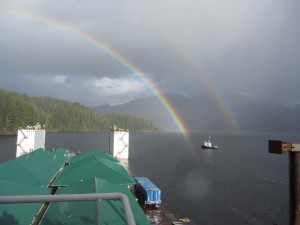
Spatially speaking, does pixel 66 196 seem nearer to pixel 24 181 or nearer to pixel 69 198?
pixel 69 198

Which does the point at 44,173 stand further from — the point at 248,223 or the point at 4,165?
the point at 248,223

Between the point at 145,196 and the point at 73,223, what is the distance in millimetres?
19528

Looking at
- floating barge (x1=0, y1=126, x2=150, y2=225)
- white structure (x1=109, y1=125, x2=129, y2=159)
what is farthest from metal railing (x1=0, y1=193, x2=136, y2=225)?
white structure (x1=109, y1=125, x2=129, y2=159)

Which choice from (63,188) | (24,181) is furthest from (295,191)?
(24,181)

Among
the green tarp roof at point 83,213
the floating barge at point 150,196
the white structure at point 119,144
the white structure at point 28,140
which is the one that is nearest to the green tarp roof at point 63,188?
the green tarp roof at point 83,213

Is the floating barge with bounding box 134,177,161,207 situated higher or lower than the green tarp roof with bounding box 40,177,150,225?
lower

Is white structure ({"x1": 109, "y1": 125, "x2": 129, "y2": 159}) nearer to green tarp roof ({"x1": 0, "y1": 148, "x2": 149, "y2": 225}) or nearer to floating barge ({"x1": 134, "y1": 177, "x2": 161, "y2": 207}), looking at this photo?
green tarp roof ({"x1": 0, "y1": 148, "x2": 149, "y2": 225})

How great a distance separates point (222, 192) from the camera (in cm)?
6059

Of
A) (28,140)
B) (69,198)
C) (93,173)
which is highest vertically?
(69,198)

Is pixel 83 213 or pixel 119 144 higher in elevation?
pixel 83 213

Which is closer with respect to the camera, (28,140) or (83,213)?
(83,213)

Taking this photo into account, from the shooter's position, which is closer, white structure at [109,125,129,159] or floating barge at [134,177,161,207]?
floating barge at [134,177,161,207]

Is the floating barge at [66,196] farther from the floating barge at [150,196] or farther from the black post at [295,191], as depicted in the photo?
the black post at [295,191]

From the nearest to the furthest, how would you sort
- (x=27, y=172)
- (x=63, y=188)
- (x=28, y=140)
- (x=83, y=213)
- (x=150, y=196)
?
1. (x=83, y=213)
2. (x=63, y=188)
3. (x=27, y=172)
4. (x=150, y=196)
5. (x=28, y=140)
